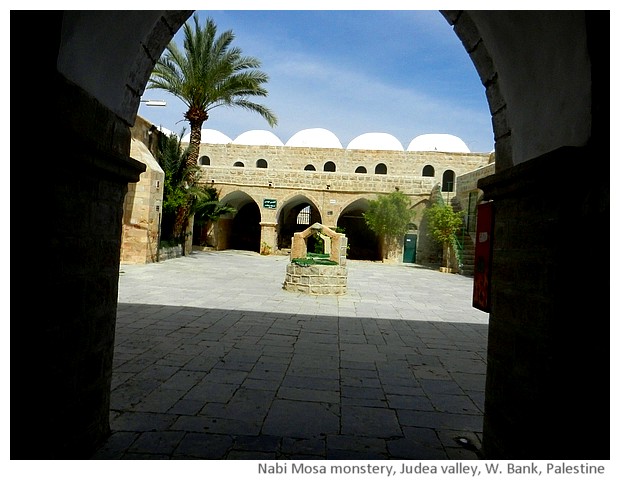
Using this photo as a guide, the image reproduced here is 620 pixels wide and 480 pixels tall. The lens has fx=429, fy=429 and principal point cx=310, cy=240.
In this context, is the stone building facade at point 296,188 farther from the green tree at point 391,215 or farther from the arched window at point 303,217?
the green tree at point 391,215

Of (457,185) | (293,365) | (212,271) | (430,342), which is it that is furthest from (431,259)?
(293,365)

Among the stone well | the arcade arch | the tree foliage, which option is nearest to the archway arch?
the arcade arch

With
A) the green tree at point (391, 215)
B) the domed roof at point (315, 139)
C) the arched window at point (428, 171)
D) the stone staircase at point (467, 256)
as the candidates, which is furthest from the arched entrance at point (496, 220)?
the domed roof at point (315, 139)

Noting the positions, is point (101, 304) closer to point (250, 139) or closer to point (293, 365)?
point (293, 365)

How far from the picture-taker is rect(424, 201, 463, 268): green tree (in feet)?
61.9

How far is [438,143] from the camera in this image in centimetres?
3541

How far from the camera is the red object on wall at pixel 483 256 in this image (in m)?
2.95

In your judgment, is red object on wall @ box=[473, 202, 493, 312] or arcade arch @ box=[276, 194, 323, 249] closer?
red object on wall @ box=[473, 202, 493, 312]

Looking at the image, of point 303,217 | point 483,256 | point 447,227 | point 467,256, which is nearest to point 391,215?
point 447,227

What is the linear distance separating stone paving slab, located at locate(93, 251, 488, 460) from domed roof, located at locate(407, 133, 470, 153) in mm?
29036

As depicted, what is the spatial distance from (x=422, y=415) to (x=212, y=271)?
38.0ft

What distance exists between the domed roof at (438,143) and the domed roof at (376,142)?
140 cm

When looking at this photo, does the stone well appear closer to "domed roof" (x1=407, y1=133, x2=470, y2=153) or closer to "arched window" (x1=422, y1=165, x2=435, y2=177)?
"arched window" (x1=422, y1=165, x2=435, y2=177)

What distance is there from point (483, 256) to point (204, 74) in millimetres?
15660
